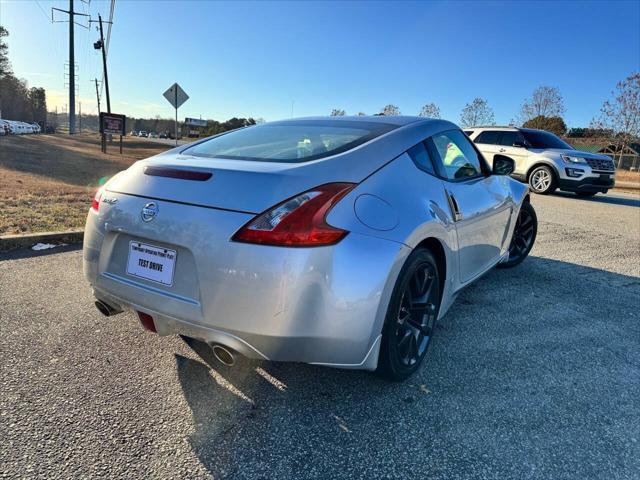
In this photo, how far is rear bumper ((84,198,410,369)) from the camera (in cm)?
188

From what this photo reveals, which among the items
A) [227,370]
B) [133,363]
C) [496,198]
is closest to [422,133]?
[496,198]

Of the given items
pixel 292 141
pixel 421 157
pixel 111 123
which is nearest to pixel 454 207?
Answer: pixel 421 157

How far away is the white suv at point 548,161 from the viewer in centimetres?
1154

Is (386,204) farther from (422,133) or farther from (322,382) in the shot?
(322,382)

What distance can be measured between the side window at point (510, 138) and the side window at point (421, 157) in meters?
10.9

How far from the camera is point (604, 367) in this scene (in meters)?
2.87

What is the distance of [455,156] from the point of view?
3268 millimetres

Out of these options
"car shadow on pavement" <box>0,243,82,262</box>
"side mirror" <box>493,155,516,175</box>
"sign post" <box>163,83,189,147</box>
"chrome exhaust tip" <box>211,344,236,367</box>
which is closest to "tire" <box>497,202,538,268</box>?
"side mirror" <box>493,155,516,175</box>

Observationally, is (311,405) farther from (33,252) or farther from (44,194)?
(44,194)

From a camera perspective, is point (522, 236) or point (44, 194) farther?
point (44, 194)

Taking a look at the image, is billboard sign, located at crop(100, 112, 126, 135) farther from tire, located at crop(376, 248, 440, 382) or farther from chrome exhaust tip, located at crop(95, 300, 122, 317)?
tire, located at crop(376, 248, 440, 382)

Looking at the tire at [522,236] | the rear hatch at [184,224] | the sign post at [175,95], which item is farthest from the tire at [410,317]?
the sign post at [175,95]

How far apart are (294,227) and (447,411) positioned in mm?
1286

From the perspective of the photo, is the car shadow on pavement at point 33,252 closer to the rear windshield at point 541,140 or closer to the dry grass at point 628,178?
the rear windshield at point 541,140
